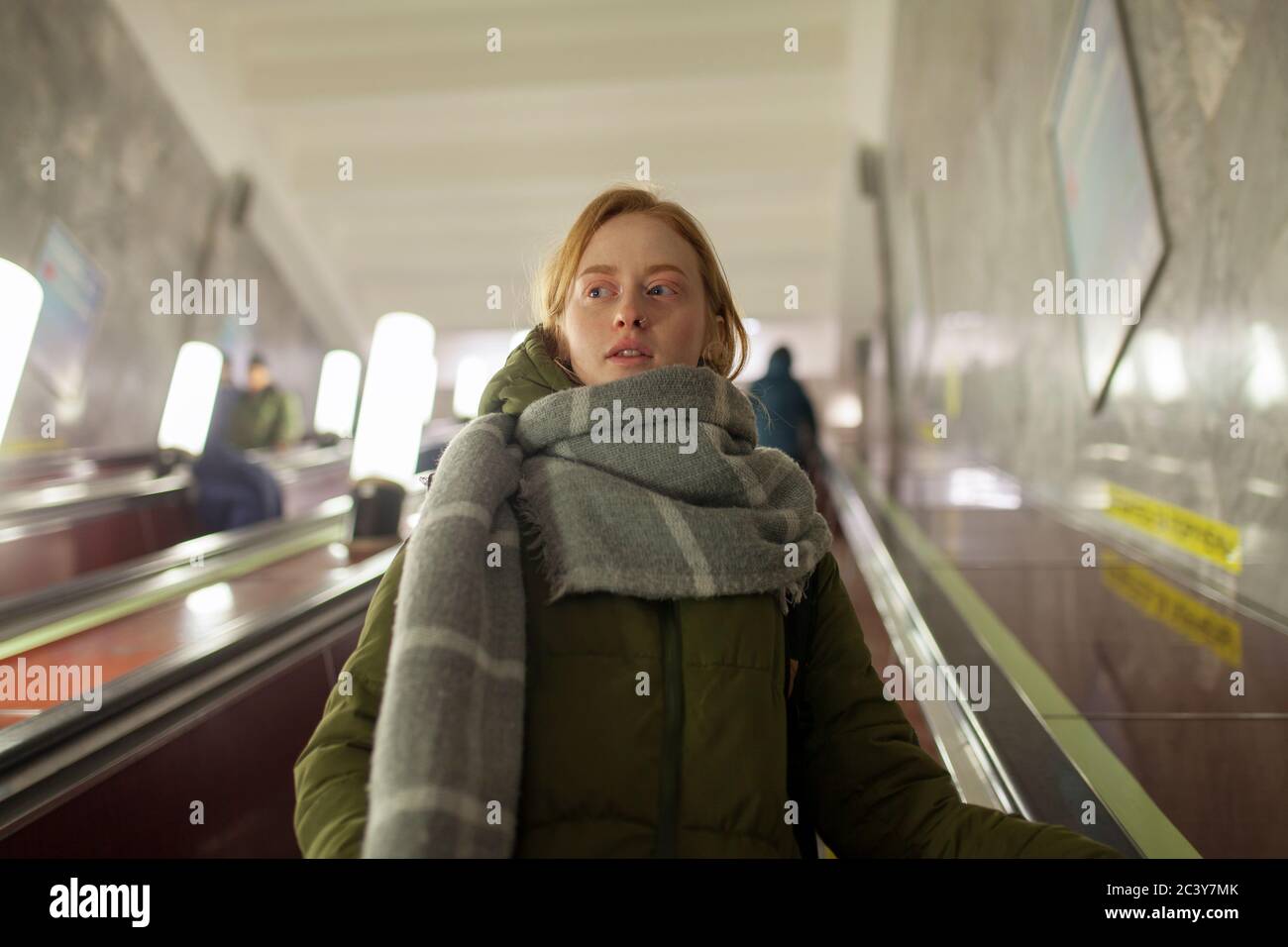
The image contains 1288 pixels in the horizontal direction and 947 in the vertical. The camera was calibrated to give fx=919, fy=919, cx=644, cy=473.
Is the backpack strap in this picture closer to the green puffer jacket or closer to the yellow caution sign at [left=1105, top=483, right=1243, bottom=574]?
the green puffer jacket

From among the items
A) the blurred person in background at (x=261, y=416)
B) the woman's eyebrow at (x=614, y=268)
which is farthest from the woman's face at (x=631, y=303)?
the blurred person in background at (x=261, y=416)

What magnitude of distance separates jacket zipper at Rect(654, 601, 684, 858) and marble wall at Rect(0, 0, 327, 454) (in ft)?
31.2

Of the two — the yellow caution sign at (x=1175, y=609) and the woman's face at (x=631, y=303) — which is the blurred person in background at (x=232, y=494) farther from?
the woman's face at (x=631, y=303)

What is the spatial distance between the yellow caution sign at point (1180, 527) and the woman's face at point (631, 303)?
8.49 feet

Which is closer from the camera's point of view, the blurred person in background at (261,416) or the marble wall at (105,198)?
the marble wall at (105,198)

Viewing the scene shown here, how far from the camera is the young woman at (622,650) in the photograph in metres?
1.06

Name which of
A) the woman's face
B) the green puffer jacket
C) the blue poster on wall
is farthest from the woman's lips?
the blue poster on wall

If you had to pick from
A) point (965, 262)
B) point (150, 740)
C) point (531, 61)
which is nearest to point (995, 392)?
point (965, 262)

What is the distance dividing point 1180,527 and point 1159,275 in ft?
3.39

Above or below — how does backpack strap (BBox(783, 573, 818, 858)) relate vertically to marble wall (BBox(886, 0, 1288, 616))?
below

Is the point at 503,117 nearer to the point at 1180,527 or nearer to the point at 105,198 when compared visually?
the point at 105,198

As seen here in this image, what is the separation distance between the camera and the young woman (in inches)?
41.6

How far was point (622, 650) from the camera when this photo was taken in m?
1.16

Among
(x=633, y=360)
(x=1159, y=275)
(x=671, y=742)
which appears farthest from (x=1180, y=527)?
(x=671, y=742)
